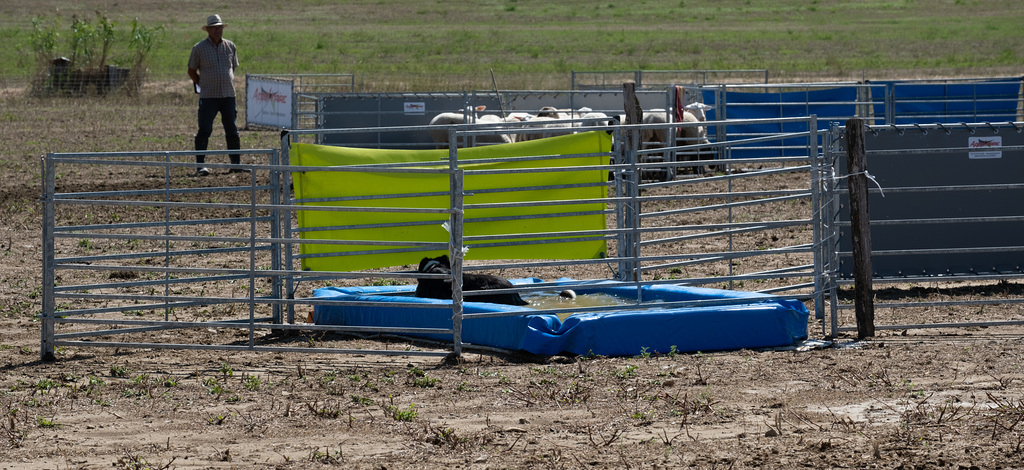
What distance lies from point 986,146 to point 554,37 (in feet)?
170

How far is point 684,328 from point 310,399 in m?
2.37

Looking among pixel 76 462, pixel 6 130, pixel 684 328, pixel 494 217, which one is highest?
pixel 6 130

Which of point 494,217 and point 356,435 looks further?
point 494,217

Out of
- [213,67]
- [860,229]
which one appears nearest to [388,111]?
[213,67]

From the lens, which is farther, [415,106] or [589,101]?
[589,101]

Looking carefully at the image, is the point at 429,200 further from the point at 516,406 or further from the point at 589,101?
the point at 589,101

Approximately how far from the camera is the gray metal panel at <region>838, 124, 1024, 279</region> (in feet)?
29.9

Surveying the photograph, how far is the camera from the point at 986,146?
877 cm

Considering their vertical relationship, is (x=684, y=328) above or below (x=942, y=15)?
below

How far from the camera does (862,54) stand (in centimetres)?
5078

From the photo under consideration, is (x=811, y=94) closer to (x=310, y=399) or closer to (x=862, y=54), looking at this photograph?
(x=310, y=399)

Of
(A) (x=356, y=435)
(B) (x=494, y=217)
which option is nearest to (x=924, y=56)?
(B) (x=494, y=217)

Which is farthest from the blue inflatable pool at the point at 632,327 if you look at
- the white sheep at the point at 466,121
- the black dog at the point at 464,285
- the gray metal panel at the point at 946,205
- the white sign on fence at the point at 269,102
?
the white sign on fence at the point at 269,102

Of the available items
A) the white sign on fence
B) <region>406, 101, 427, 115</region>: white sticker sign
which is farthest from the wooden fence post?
the white sign on fence
